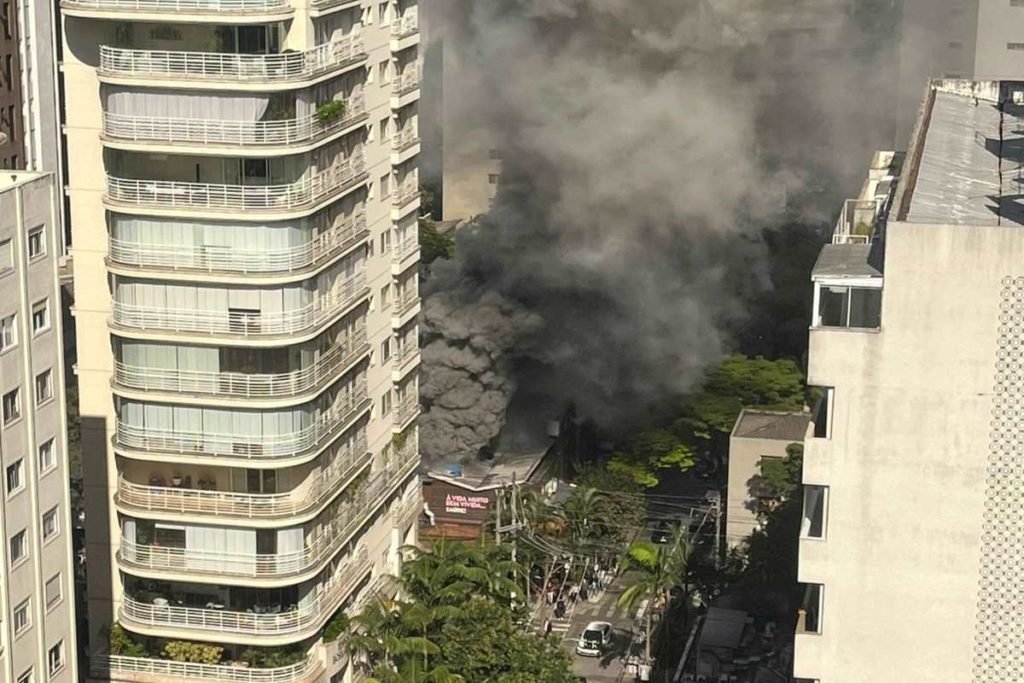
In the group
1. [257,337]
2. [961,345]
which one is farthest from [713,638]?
[961,345]

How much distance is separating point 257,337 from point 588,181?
114 ft

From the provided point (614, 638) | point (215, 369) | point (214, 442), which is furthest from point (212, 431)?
point (614, 638)

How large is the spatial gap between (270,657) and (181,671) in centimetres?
213

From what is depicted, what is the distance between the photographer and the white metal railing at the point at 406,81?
52.3m

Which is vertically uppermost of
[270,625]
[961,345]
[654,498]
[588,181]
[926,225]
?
[926,225]

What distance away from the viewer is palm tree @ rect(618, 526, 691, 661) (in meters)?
56.9

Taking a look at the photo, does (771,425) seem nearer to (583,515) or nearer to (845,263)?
(583,515)

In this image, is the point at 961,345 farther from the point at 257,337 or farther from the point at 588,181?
the point at 588,181

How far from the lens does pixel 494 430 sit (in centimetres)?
7269

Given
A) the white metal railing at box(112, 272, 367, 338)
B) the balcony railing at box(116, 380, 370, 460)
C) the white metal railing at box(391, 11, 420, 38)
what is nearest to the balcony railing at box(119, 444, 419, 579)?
the balcony railing at box(116, 380, 370, 460)

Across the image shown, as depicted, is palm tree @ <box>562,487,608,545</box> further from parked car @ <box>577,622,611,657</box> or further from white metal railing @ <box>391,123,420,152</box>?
white metal railing @ <box>391,123,420,152</box>

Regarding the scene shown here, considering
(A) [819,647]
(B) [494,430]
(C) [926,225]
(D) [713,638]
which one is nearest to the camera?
(C) [926,225]

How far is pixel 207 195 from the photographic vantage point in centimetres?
4419

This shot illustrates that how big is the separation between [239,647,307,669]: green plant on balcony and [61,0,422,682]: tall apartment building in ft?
0.14
